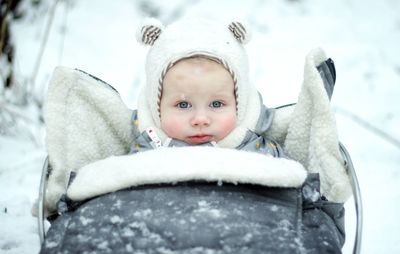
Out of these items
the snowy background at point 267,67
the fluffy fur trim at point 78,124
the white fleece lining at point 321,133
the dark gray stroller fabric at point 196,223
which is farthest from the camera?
the snowy background at point 267,67

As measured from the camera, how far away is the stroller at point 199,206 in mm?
1223

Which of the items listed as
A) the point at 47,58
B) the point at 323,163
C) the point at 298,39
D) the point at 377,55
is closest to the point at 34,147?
the point at 47,58

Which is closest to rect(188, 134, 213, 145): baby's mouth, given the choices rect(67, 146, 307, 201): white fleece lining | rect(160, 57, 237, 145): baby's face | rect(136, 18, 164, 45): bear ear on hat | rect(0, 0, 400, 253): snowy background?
rect(160, 57, 237, 145): baby's face

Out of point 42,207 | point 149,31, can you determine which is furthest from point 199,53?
point 42,207

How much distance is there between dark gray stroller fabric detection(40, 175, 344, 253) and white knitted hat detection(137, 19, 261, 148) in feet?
1.40

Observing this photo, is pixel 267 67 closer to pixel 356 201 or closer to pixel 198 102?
pixel 198 102

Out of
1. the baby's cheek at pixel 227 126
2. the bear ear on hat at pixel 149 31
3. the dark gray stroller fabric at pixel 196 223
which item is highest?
the bear ear on hat at pixel 149 31

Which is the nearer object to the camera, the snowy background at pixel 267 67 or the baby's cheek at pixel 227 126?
the baby's cheek at pixel 227 126

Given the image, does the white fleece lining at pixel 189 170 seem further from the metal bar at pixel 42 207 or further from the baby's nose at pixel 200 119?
Answer: the baby's nose at pixel 200 119

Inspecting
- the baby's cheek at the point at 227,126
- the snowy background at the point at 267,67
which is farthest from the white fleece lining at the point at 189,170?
the snowy background at the point at 267,67

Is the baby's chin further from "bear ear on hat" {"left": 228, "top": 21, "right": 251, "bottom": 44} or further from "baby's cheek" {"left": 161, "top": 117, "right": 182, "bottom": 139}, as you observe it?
"bear ear on hat" {"left": 228, "top": 21, "right": 251, "bottom": 44}

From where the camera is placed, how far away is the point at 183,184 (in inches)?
53.6

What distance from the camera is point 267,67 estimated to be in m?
3.87

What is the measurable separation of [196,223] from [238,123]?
615 mm
